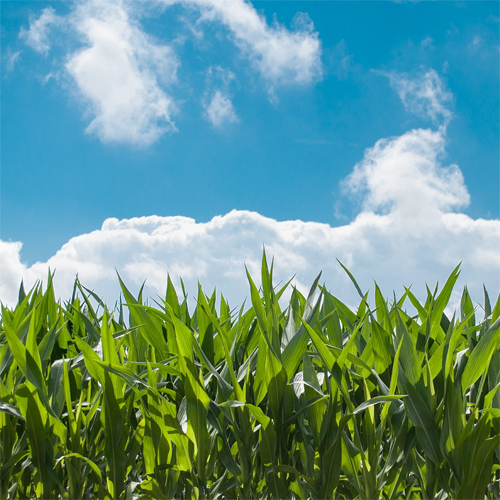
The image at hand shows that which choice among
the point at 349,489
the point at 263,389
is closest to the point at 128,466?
the point at 263,389

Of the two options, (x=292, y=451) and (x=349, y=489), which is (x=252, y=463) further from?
(x=349, y=489)

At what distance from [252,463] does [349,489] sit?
0.33 m

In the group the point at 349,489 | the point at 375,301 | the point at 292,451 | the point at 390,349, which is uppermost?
the point at 375,301

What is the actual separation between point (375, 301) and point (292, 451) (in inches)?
24.0

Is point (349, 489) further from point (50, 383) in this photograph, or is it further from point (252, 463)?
point (50, 383)

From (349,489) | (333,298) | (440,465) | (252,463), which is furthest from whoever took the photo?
(333,298)

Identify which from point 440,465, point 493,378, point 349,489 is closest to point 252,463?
point 349,489

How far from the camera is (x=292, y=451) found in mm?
1270

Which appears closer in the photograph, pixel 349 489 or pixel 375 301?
pixel 349 489

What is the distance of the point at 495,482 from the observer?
1312mm

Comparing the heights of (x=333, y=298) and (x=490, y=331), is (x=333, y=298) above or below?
above

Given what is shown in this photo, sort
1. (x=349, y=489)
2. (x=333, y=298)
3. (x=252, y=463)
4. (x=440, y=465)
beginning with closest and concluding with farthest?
1. (x=440, y=465)
2. (x=252, y=463)
3. (x=349, y=489)
4. (x=333, y=298)

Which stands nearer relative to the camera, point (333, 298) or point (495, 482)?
point (495, 482)

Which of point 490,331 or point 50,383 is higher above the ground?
point 490,331
